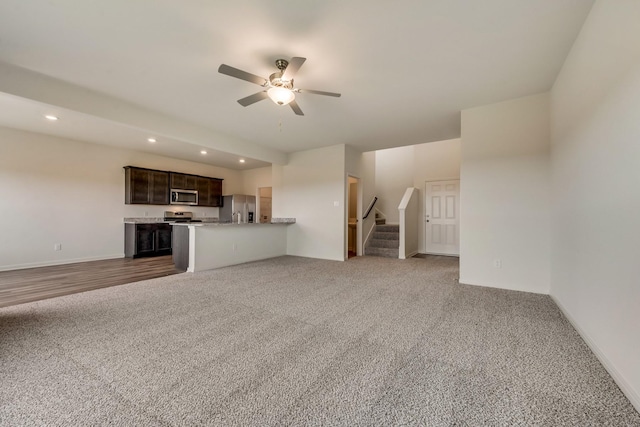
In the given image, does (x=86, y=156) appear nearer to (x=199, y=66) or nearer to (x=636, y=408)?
(x=199, y=66)

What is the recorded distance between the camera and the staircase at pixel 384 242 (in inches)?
248

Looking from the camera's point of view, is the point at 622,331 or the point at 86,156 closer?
the point at 622,331

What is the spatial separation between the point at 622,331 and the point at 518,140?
2.69m

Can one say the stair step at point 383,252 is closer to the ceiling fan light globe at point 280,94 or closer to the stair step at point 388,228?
the stair step at point 388,228

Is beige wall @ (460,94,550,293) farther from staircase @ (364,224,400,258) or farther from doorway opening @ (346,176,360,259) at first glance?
doorway opening @ (346,176,360,259)

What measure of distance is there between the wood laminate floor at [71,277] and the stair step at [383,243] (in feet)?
15.0

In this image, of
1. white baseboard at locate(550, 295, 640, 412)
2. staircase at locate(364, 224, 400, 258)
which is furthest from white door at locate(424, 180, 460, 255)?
white baseboard at locate(550, 295, 640, 412)

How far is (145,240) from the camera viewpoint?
6230 millimetres

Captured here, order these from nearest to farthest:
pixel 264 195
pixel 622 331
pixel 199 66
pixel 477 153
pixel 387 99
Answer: pixel 622 331 < pixel 199 66 < pixel 387 99 < pixel 477 153 < pixel 264 195

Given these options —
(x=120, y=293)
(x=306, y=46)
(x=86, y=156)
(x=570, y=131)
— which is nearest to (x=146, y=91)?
(x=306, y=46)

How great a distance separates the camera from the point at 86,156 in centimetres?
565

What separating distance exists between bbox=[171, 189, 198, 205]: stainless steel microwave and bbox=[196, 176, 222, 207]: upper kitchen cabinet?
160 mm

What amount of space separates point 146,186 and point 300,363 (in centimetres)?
661

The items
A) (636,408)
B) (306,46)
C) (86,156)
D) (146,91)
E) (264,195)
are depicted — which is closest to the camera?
(636,408)
